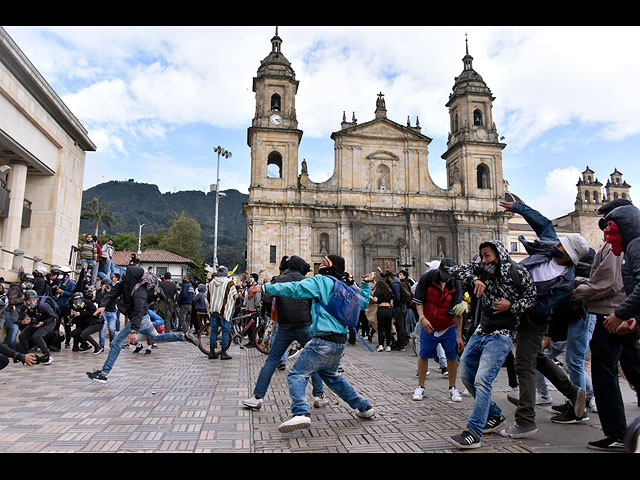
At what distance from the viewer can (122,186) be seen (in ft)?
494

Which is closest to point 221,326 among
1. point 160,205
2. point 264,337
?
point 264,337

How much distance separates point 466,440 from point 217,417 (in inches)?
100.0

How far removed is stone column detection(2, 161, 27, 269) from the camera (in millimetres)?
16609

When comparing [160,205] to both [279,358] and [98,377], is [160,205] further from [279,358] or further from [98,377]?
[279,358]

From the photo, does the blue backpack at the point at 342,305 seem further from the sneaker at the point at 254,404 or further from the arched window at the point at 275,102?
the arched window at the point at 275,102

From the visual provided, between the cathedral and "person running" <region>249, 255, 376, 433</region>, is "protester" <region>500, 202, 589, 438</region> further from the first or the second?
the cathedral

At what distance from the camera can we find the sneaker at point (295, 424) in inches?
160

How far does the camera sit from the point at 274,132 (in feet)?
124

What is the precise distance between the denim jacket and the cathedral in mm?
31210

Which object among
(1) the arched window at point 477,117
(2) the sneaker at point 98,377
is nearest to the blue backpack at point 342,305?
(2) the sneaker at point 98,377

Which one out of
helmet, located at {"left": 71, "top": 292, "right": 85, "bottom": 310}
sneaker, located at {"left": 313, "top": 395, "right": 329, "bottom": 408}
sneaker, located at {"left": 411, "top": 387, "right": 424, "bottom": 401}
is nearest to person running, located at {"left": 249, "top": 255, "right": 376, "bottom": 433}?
sneaker, located at {"left": 313, "top": 395, "right": 329, "bottom": 408}

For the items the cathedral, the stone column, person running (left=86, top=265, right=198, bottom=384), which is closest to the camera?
person running (left=86, top=265, right=198, bottom=384)

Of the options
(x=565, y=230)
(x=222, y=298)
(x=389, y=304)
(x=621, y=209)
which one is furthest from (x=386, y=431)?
(x=565, y=230)

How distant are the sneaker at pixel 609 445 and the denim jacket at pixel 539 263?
1067 mm
